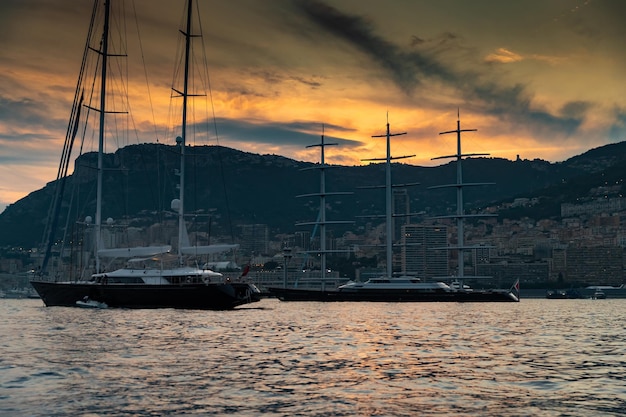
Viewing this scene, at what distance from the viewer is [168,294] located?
247 ft

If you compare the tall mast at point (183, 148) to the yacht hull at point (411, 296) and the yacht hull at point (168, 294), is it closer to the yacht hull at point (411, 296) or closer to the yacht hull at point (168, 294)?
the yacht hull at point (168, 294)

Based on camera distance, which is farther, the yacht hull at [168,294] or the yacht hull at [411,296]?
the yacht hull at [411,296]

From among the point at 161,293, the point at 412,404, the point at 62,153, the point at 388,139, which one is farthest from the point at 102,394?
the point at 388,139

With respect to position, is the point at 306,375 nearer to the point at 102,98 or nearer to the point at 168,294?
the point at 168,294

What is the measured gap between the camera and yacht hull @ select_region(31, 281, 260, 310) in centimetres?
7481

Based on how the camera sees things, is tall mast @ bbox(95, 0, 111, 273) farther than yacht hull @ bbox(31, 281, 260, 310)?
Yes

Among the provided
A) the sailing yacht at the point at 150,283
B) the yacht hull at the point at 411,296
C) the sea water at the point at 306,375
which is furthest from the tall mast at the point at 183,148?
the yacht hull at the point at 411,296

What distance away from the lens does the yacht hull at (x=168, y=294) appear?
74812mm

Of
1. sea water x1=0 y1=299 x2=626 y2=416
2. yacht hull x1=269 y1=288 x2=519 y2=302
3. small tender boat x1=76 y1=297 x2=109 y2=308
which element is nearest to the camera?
sea water x1=0 y1=299 x2=626 y2=416

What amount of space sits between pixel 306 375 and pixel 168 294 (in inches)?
1996

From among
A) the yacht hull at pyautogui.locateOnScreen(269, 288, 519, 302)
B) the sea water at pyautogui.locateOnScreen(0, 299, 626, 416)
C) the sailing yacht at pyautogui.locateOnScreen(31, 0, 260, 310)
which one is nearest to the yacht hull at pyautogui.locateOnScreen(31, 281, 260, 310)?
the sailing yacht at pyautogui.locateOnScreen(31, 0, 260, 310)

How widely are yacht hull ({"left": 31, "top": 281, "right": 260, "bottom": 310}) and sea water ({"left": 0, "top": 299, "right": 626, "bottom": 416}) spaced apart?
28.5 metres

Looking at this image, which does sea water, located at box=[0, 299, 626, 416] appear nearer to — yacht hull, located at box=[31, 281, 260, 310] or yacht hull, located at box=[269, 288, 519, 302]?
yacht hull, located at box=[31, 281, 260, 310]

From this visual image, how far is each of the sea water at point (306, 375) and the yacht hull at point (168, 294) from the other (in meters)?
28.5
